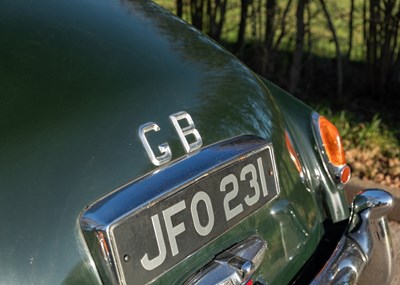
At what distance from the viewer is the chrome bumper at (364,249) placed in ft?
7.49

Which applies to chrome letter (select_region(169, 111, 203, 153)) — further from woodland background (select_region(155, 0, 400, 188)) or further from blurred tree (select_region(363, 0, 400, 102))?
blurred tree (select_region(363, 0, 400, 102))

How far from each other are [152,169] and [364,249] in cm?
98

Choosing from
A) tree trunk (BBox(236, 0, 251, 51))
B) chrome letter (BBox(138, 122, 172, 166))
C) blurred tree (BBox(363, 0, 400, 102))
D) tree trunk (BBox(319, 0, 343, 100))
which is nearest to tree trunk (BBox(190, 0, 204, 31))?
tree trunk (BBox(236, 0, 251, 51))

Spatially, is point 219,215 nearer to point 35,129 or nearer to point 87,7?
point 35,129

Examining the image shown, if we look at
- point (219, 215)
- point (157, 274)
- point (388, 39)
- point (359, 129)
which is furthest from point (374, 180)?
point (157, 274)

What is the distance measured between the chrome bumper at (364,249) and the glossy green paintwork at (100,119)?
0.40 ft

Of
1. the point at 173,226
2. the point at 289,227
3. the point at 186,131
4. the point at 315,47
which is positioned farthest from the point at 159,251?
the point at 315,47

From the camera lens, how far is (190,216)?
6.14 feet

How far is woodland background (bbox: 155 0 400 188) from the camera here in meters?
5.56

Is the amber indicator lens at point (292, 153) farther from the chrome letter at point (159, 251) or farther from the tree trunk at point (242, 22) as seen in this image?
the tree trunk at point (242, 22)

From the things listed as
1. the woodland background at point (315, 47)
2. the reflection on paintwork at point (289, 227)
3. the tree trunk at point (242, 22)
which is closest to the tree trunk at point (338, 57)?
the woodland background at point (315, 47)

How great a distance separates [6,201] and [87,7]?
0.93 m

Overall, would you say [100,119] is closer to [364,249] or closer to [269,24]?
[364,249]

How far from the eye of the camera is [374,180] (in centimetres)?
425
